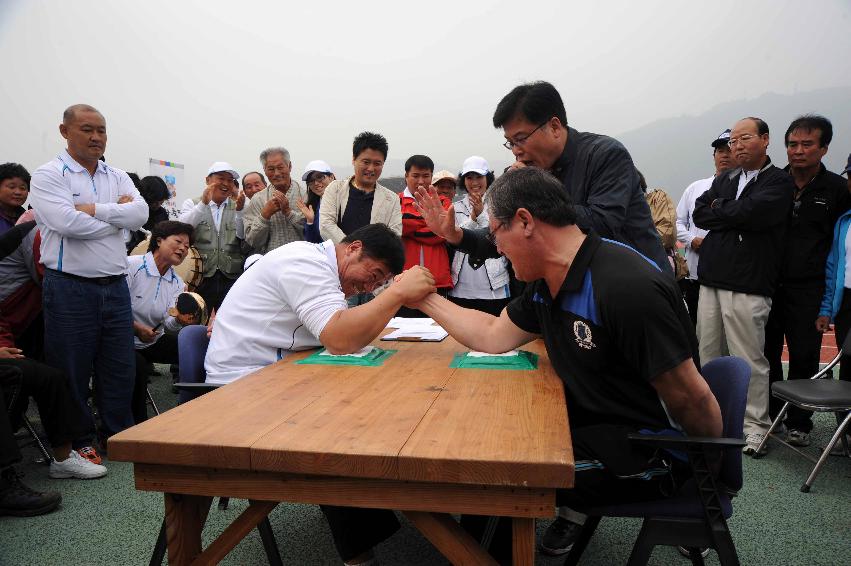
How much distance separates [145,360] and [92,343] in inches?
25.6

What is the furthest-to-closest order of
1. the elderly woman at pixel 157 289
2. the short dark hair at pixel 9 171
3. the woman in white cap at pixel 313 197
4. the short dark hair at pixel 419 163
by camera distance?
the woman in white cap at pixel 313 197 < the short dark hair at pixel 419 163 < the elderly woman at pixel 157 289 < the short dark hair at pixel 9 171

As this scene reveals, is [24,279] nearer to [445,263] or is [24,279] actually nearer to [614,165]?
[445,263]

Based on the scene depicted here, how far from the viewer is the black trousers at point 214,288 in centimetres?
491

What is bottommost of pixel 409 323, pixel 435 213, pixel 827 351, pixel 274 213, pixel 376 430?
pixel 827 351

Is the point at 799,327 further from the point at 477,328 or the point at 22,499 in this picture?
the point at 22,499

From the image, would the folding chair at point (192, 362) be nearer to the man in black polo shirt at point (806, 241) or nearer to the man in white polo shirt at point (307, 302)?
the man in white polo shirt at point (307, 302)

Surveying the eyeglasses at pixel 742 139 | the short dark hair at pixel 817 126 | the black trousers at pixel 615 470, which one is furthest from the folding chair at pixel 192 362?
the short dark hair at pixel 817 126

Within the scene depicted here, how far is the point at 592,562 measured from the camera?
215 cm

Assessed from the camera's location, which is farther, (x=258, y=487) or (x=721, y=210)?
(x=721, y=210)

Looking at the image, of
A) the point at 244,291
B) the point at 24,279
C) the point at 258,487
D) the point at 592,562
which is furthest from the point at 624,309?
the point at 24,279

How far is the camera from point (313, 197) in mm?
4996

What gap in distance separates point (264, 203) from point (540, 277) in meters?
3.66

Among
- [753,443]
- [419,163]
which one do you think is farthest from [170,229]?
[753,443]

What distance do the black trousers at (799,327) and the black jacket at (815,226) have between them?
0.06 meters
